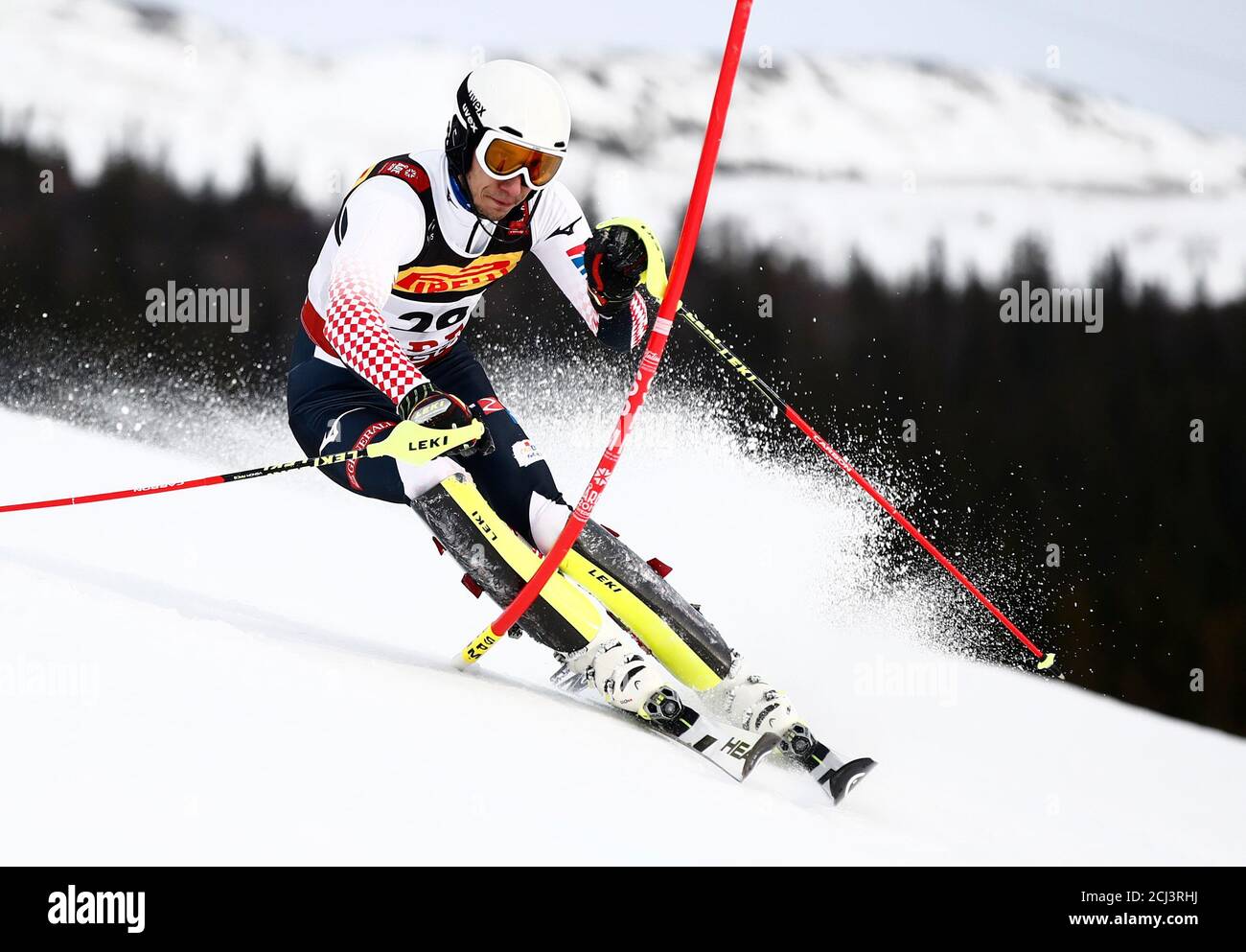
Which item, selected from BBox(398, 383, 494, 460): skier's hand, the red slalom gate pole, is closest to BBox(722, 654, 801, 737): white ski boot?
the red slalom gate pole

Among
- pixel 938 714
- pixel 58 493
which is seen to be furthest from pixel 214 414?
pixel 938 714

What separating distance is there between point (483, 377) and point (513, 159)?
0.66 metres

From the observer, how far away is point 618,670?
2.56 metres

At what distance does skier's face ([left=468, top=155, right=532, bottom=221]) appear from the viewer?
2646 millimetres

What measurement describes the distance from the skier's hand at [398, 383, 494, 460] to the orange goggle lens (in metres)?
0.59

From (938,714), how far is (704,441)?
262 centimetres

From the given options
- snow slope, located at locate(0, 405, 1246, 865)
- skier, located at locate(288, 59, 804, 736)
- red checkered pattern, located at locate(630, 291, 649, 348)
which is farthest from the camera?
red checkered pattern, located at locate(630, 291, 649, 348)

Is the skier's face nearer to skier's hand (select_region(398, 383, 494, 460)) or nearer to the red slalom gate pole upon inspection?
the red slalom gate pole

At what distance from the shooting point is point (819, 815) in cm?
221

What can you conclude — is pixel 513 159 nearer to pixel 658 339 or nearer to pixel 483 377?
pixel 658 339

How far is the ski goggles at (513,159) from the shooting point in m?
2.57

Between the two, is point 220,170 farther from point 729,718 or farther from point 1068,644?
point 729,718

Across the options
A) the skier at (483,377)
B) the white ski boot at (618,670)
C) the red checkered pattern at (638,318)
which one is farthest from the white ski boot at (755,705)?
the red checkered pattern at (638,318)

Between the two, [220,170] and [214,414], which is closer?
[214,414]
